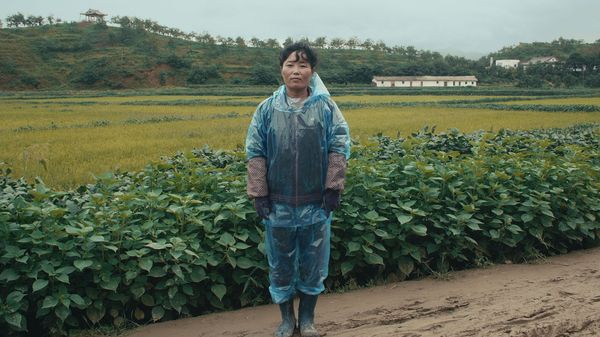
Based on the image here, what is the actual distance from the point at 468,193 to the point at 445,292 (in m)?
1.02

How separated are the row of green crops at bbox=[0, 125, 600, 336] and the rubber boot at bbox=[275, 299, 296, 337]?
1.70 ft

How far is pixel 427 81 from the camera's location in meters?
61.6

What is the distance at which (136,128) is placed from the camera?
16719 mm

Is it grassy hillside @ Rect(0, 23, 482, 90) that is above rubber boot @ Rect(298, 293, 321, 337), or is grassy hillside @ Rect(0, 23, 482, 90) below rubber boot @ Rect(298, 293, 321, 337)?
above

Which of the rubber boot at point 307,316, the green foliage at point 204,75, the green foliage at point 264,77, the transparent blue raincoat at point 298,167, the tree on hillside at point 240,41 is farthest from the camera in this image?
the tree on hillside at point 240,41

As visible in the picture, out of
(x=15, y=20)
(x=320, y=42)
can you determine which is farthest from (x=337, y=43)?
(x=15, y=20)

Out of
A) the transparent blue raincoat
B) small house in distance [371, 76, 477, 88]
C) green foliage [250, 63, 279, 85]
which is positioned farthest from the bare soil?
small house in distance [371, 76, 477, 88]

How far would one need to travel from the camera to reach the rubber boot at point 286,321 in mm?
3431

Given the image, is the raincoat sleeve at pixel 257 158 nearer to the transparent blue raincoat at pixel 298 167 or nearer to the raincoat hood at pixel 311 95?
the transparent blue raincoat at pixel 298 167

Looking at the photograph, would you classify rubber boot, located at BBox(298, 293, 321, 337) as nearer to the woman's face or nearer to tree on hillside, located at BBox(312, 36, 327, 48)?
the woman's face

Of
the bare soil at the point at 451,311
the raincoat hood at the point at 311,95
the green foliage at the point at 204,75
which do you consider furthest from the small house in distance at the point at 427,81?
the raincoat hood at the point at 311,95

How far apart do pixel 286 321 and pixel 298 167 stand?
3.37 ft

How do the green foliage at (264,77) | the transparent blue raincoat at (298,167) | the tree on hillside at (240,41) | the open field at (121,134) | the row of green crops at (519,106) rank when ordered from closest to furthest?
the transparent blue raincoat at (298,167), the open field at (121,134), the row of green crops at (519,106), the green foliage at (264,77), the tree on hillside at (240,41)

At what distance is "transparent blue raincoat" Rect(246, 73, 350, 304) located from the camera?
3166 mm
